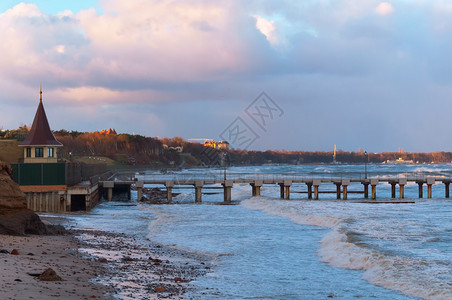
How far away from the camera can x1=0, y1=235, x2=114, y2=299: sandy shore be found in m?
9.99

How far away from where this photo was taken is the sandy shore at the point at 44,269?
393 inches

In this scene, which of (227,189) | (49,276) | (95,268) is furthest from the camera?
(227,189)

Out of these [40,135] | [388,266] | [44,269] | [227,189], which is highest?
[40,135]

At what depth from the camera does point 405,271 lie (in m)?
16.2

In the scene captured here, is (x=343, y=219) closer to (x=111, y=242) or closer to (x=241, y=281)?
(x=111, y=242)

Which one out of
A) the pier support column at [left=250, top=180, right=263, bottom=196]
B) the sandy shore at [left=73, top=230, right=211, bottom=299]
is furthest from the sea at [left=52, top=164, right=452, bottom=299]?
the pier support column at [left=250, top=180, right=263, bottom=196]

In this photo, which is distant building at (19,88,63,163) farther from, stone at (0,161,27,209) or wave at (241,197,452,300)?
wave at (241,197,452,300)

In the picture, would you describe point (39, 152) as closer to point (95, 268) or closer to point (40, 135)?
point (40, 135)

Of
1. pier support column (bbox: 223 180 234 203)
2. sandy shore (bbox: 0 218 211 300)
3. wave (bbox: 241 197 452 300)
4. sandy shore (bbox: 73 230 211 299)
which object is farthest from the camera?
pier support column (bbox: 223 180 234 203)

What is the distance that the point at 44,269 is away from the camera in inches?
488

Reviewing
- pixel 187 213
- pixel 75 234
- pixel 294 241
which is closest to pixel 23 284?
pixel 75 234

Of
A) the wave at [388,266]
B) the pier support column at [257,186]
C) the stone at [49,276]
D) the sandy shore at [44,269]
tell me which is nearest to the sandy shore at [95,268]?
the sandy shore at [44,269]

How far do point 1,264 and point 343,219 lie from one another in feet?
77.3

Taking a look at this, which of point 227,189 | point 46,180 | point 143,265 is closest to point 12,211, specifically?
point 143,265
